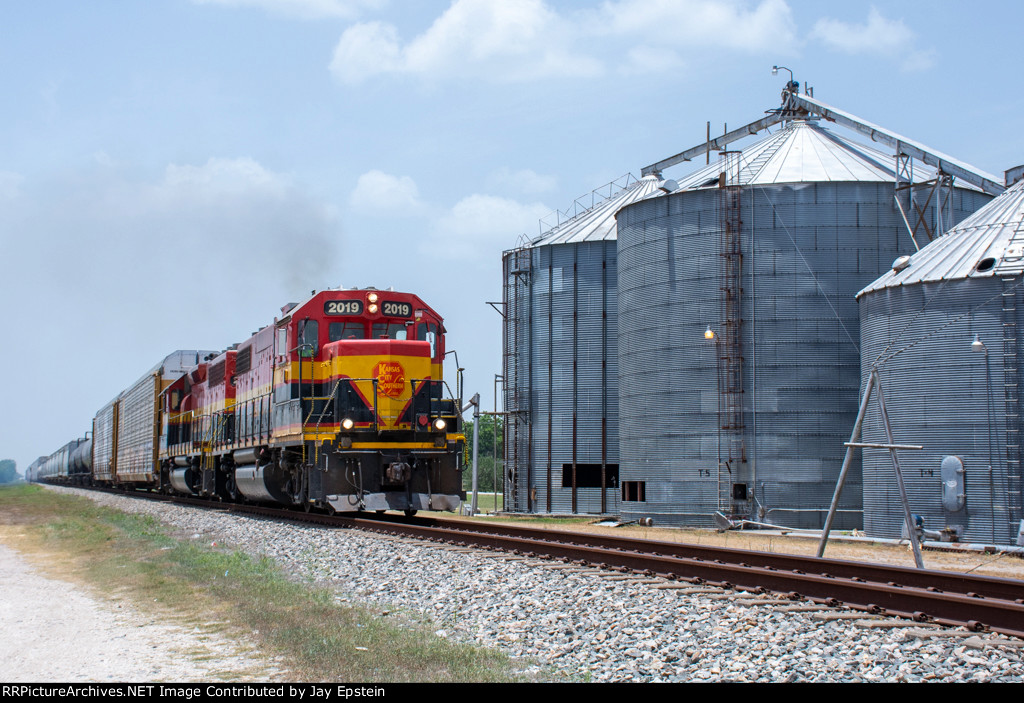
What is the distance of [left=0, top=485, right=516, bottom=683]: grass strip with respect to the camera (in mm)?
7219

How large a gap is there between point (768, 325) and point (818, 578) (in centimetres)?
1637

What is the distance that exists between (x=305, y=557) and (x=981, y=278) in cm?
1431

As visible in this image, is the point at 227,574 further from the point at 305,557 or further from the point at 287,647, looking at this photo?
the point at 287,647

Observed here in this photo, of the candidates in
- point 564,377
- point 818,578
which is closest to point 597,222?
point 564,377

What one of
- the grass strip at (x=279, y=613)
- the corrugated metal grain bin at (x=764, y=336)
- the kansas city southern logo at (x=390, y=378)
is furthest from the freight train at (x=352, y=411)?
the corrugated metal grain bin at (x=764, y=336)

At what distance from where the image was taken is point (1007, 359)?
64.1ft

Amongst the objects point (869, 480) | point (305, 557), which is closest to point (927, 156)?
point (869, 480)

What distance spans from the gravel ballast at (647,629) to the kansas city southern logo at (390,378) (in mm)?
6378

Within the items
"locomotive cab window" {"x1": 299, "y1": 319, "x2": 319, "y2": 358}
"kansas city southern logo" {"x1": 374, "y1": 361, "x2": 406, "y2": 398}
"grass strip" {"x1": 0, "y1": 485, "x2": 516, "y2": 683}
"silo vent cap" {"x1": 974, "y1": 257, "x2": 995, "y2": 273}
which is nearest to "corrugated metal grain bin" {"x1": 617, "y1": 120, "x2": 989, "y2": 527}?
"silo vent cap" {"x1": 974, "y1": 257, "x2": 995, "y2": 273}

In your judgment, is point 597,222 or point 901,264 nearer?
point 901,264

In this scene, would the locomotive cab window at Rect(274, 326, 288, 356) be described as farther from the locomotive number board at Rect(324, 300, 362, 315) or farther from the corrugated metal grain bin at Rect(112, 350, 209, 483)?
the corrugated metal grain bin at Rect(112, 350, 209, 483)

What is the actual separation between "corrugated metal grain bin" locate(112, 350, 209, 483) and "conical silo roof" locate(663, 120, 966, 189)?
19.7m

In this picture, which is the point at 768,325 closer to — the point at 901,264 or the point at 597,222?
the point at 901,264

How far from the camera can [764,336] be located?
84.3 ft
